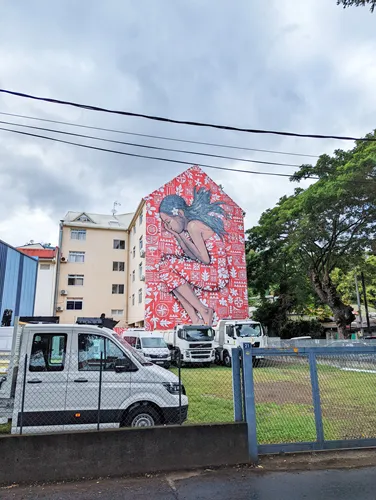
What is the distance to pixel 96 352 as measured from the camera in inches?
262

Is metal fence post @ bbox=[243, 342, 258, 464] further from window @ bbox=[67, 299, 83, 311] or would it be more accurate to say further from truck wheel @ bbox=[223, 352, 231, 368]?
window @ bbox=[67, 299, 83, 311]

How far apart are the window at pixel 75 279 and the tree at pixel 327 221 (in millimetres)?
16224

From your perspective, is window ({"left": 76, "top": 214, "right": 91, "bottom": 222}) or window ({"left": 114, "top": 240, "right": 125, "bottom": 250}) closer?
window ({"left": 114, "top": 240, "right": 125, "bottom": 250})

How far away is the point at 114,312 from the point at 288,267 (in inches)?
666

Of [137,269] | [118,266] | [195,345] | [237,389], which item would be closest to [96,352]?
[237,389]

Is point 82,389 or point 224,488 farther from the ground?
point 82,389

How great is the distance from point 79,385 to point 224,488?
2.91 m

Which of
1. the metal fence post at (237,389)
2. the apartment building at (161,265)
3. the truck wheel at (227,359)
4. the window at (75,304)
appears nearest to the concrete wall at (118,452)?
the metal fence post at (237,389)

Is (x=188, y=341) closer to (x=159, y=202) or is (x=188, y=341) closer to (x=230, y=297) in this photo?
(x=230, y=297)

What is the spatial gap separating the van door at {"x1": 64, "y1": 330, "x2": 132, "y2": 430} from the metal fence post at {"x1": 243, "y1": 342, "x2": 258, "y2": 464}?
6.75ft

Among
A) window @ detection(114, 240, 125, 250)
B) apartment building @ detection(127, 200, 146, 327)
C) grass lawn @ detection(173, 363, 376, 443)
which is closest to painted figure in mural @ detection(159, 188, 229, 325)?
apartment building @ detection(127, 200, 146, 327)

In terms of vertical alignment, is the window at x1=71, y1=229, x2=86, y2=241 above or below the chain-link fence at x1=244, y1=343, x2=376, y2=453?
above

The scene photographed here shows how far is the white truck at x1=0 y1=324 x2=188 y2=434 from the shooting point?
616cm

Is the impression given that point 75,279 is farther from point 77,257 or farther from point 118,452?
point 118,452
